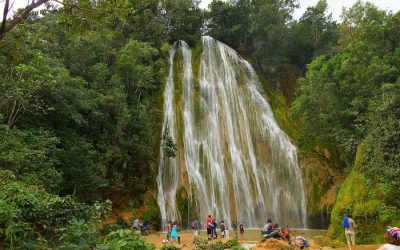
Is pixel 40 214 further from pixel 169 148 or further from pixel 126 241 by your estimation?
pixel 169 148

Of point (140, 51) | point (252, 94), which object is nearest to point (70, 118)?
point (140, 51)

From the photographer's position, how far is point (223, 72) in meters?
29.1

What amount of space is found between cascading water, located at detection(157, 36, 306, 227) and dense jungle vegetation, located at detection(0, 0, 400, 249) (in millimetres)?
1194

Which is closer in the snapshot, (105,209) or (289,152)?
(105,209)

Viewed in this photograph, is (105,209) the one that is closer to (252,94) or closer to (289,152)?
(289,152)

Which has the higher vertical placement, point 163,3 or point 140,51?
point 163,3

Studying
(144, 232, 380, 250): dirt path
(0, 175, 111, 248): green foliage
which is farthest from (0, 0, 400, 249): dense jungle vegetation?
(144, 232, 380, 250): dirt path

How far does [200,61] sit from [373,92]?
44.3ft

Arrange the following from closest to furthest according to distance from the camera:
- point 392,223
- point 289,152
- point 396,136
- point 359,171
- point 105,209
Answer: point 105,209 < point 392,223 < point 396,136 < point 359,171 < point 289,152

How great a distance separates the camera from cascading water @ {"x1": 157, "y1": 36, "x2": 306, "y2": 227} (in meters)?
21.5

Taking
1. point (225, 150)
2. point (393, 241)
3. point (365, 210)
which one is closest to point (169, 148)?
point (225, 150)

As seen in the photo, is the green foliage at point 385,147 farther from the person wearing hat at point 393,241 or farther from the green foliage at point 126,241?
the green foliage at point 126,241

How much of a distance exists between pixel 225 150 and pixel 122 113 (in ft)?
25.8

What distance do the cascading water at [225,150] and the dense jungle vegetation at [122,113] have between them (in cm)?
119
